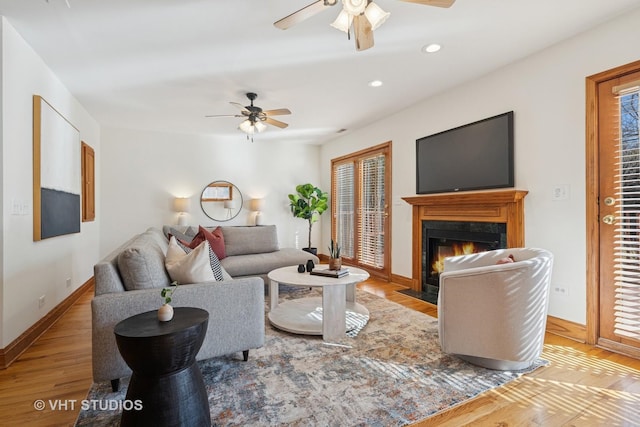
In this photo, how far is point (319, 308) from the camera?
3268mm

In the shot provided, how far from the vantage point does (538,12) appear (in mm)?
2270

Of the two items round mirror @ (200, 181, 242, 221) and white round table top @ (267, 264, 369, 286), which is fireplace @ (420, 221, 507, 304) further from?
round mirror @ (200, 181, 242, 221)

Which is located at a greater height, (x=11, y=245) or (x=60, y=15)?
(x=60, y=15)

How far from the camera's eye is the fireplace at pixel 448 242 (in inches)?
127

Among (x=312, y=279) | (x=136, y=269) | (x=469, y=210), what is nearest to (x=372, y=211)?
(x=469, y=210)

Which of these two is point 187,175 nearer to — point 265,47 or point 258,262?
point 258,262

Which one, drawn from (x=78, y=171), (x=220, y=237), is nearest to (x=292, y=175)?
(x=220, y=237)

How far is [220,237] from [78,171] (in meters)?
1.90

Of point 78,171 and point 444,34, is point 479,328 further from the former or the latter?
point 78,171

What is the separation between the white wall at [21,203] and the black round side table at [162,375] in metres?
1.63

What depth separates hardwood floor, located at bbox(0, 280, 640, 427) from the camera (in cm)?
164

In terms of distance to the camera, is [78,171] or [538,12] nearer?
[538,12]

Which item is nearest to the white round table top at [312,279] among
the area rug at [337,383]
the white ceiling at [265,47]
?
the area rug at [337,383]

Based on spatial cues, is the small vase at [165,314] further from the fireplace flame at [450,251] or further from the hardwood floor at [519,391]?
the fireplace flame at [450,251]
